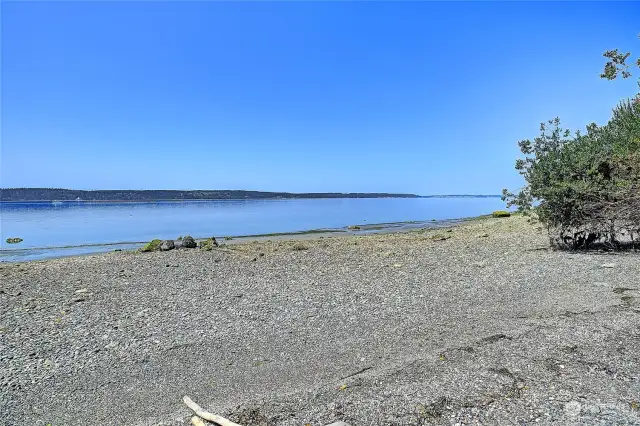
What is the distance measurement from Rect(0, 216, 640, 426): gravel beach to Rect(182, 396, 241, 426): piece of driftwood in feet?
0.43

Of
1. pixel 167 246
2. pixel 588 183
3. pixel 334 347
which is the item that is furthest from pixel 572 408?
pixel 167 246

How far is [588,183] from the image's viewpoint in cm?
1372

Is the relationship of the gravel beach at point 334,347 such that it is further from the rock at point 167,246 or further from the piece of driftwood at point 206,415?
the rock at point 167,246

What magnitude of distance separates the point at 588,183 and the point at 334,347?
11.1 metres

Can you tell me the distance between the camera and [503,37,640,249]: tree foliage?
1320 centimetres

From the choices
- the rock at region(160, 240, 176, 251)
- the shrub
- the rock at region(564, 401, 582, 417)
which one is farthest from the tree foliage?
the rock at region(160, 240, 176, 251)

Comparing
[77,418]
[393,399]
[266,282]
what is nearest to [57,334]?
[77,418]

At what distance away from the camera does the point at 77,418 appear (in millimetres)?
4992

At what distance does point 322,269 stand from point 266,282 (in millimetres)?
2534

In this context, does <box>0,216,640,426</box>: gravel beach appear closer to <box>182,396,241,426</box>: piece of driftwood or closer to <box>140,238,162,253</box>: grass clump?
<box>182,396,241,426</box>: piece of driftwood

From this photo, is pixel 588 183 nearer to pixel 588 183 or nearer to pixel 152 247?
pixel 588 183

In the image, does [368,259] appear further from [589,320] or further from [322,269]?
[589,320]

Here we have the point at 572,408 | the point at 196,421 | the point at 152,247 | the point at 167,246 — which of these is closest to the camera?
the point at 572,408

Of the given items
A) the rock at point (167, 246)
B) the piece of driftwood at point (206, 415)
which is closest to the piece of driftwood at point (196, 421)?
the piece of driftwood at point (206, 415)
